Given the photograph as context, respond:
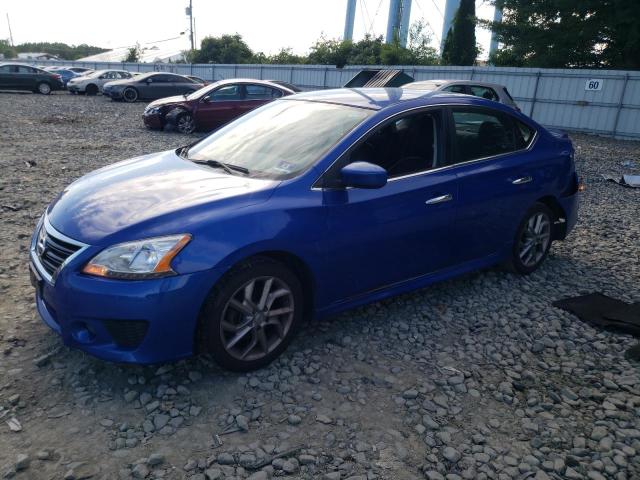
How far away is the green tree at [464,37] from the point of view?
29562mm

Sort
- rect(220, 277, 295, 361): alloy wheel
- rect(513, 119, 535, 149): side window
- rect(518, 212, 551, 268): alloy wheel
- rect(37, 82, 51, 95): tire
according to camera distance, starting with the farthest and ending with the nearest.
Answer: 1. rect(37, 82, 51, 95): tire
2. rect(518, 212, 551, 268): alloy wheel
3. rect(513, 119, 535, 149): side window
4. rect(220, 277, 295, 361): alloy wheel

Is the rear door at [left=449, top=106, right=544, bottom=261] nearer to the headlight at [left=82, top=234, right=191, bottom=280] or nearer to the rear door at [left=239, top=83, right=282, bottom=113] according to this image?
the headlight at [left=82, top=234, right=191, bottom=280]

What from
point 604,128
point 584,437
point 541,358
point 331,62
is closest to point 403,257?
point 541,358

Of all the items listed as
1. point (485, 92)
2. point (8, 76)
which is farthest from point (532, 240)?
point (8, 76)

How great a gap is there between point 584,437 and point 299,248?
73.7 inches

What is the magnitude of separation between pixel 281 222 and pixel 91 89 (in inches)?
1087

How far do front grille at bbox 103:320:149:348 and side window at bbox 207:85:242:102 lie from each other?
11.7 m

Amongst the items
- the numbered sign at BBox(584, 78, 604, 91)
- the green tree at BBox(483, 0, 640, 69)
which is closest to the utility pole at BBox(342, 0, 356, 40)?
the green tree at BBox(483, 0, 640, 69)

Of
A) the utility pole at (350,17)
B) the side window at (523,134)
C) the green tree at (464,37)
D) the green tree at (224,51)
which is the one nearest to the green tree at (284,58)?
the green tree at (224,51)

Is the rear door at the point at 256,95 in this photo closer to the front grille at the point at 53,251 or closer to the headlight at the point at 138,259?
the front grille at the point at 53,251

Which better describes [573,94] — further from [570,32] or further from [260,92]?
[260,92]

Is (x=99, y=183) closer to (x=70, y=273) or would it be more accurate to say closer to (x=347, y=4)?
(x=70, y=273)

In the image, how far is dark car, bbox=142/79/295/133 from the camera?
13453 millimetres

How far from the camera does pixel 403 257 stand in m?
3.77
